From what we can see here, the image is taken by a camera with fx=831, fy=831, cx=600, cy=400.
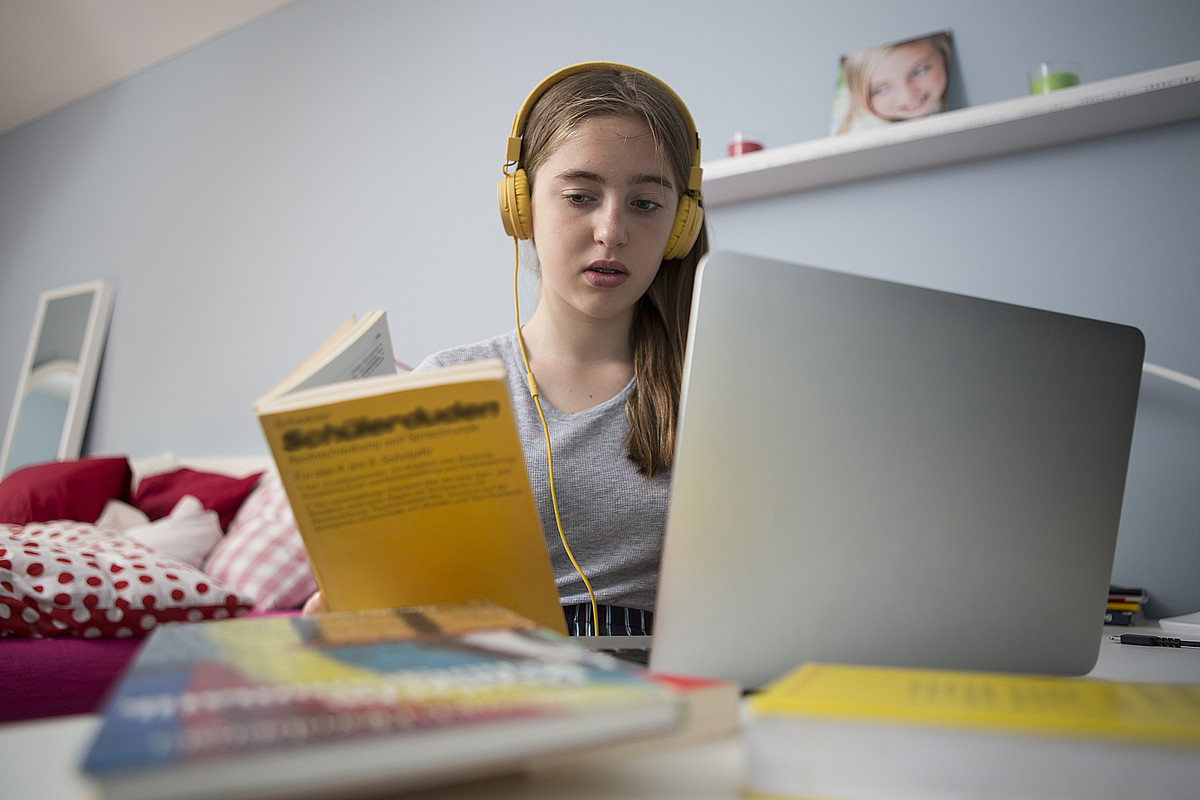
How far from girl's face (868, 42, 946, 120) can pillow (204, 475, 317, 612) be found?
1.57 m

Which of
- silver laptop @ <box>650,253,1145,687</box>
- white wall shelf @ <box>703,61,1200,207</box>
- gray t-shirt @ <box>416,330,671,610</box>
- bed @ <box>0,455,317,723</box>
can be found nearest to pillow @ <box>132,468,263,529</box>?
bed @ <box>0,455,317,723</box>

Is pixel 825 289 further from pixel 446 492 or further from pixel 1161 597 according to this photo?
pixel 1161 597

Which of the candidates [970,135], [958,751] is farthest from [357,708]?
[970,135]

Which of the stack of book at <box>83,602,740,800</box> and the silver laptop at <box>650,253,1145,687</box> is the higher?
the silver laptop at <box>650,253,1145,687</box>

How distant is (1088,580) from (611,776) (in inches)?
15.5

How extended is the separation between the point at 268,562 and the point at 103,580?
599 mm

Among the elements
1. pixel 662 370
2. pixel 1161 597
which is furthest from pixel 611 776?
pixel 1161 597

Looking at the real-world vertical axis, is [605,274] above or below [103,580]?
above

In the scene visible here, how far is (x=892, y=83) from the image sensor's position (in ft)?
5.35

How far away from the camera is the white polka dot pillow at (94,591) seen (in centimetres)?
136

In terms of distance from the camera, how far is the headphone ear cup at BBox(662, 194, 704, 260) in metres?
0.99

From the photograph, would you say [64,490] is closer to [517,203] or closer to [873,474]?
[517,203]

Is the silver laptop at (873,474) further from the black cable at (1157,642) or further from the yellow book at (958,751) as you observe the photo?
the black cable at (1157,642)

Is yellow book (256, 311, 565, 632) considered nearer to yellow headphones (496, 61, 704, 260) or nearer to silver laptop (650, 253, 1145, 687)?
silver laptop (650, 253, 1145, 687)
